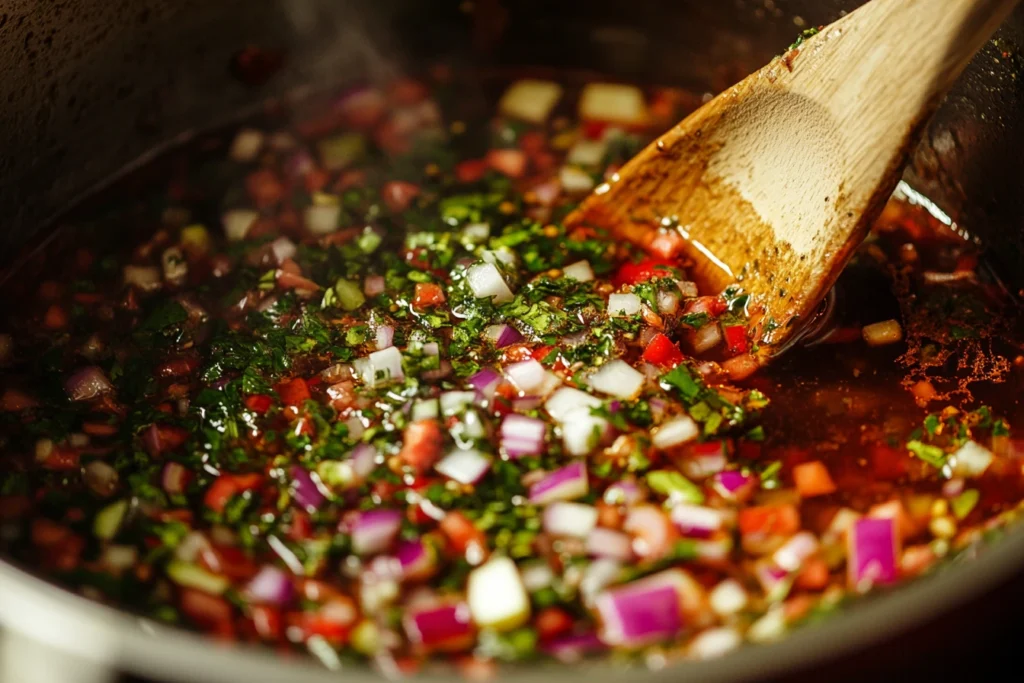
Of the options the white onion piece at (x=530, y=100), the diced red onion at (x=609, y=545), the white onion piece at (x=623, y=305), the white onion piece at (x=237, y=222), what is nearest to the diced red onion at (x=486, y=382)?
the white onion piece at (x=623, y=305)

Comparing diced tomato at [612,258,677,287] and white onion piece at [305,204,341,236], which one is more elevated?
white onion piece at [305,204,341,236]

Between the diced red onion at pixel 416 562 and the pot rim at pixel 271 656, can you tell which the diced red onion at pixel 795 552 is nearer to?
the pot rim at pixel 271 656

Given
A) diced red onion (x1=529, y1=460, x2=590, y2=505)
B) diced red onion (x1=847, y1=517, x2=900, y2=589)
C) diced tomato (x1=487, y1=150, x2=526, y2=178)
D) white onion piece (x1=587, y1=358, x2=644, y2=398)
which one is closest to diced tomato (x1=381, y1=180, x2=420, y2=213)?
diced tomato (x1=487, y1=150, x2=526, y2=178)

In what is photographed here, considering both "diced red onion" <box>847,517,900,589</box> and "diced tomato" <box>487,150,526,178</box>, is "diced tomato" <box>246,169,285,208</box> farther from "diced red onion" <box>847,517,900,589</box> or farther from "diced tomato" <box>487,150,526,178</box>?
"diced red onion" <box>847,517,900,589</box>

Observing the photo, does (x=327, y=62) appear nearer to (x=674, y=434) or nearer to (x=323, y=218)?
(x=323, y=218)

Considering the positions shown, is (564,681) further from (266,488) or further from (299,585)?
(266,488)
